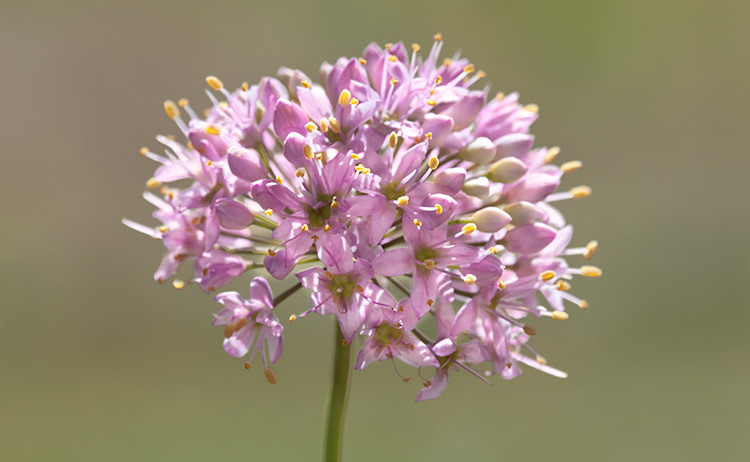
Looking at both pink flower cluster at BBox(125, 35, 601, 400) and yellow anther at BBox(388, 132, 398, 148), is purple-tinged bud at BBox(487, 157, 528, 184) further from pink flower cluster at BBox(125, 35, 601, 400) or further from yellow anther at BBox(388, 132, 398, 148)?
yellow anther at BBox(388, 132, 398, 148)

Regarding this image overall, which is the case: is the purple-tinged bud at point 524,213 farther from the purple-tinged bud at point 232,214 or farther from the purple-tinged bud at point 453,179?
the purple-tinged bud at point 232,214

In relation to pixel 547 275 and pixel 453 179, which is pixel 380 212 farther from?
pixel 547 275

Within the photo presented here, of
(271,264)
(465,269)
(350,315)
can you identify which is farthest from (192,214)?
(465,269)

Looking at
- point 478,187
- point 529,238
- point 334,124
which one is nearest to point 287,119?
point 334,124

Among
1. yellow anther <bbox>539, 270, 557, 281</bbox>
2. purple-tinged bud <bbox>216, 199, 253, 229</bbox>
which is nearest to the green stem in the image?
purple-tinged bud <bbox>216, 199, 253, 229</bbox>

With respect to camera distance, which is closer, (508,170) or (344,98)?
(344,98)

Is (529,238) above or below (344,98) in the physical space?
below
